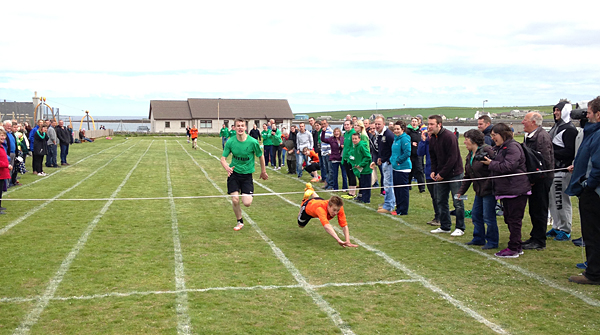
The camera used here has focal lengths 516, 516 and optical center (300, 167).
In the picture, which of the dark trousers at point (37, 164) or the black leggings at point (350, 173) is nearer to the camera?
the black leggings at point (350, 173)

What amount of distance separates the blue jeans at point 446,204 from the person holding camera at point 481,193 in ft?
2.13

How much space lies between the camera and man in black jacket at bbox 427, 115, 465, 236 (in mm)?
9156

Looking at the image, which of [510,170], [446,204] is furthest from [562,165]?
[446,204]

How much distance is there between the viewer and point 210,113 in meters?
89.2

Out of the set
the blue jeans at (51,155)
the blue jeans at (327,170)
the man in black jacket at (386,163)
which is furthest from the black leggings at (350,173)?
the blue jeans at (51,155)

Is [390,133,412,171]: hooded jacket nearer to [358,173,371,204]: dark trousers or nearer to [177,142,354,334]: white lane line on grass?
[358,173,371,204]: dark trousers

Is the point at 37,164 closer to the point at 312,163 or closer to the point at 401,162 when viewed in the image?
the point at 312,163

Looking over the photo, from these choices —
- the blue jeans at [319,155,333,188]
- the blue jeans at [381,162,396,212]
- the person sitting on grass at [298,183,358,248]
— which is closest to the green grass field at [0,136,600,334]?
the person sitting on grass at [298,183,358,248]

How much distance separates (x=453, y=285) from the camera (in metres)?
6.29

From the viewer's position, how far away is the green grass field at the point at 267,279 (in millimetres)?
5098

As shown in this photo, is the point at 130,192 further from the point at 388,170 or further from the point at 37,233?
the point at 388,170

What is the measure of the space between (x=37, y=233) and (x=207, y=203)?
14.5ft

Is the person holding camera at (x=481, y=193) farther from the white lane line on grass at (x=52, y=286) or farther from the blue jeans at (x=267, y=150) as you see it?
the blue jeans at (x=267, y=150)

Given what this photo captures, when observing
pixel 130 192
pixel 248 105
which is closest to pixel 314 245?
pixel 130 192
